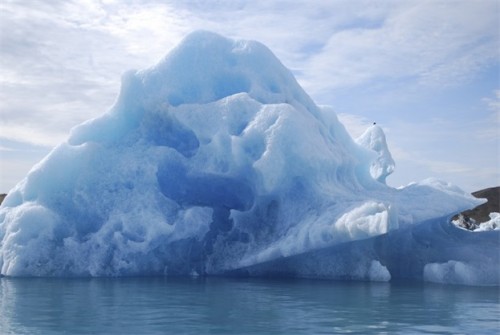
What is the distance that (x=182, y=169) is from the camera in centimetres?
1775

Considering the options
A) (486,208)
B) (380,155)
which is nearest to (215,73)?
(380,155)

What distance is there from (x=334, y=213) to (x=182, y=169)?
15.4 ft

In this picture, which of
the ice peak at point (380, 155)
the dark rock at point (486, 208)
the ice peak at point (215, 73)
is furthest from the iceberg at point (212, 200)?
the dark rock at point (486, 208)

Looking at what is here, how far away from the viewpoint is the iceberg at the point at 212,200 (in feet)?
53.1

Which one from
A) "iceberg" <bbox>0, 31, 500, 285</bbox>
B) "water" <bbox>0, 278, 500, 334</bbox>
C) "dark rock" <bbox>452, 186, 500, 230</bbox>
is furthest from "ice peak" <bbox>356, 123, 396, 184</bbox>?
"dark rock" <bbox>452, 186, 500, 230</bbox>

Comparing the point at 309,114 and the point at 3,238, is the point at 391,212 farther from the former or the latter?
the point at 3,238

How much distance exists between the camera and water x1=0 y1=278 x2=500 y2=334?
343 inches

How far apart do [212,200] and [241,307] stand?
7.37 m

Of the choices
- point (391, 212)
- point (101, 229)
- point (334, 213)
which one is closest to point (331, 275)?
point (334, 213)

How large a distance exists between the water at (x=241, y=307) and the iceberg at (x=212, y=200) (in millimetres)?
1299

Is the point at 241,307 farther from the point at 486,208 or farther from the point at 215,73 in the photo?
the point at 486,208

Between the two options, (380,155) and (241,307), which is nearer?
(241,307)

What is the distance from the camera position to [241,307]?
1067 centimetres

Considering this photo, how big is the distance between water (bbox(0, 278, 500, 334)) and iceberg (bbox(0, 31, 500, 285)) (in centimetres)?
130
